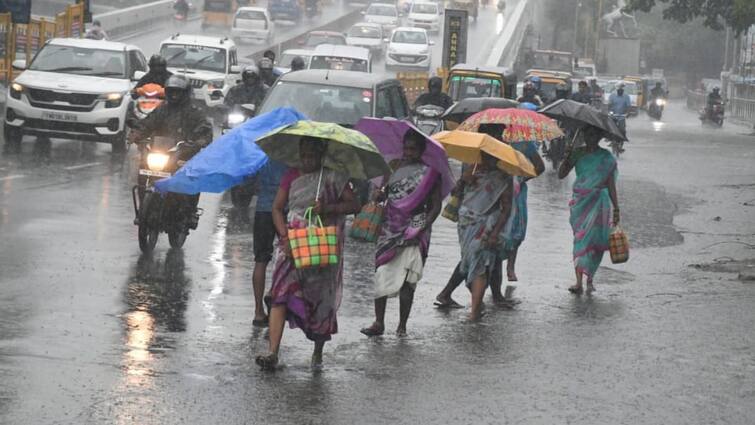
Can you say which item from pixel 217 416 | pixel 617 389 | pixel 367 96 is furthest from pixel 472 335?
pixel 367 96

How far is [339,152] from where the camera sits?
8.96 m

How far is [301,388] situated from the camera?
27.6 feet

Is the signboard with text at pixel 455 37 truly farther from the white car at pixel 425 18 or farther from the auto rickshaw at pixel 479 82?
the white car at pixel 425 18

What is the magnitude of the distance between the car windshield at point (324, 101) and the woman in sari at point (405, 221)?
767cm

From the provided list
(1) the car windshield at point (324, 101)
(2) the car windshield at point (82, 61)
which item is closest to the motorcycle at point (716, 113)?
(2) the car windshield at point (82, 61)

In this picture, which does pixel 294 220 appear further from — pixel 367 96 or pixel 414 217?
pixel 367 96

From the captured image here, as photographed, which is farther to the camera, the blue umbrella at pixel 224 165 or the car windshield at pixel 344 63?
the car windshield at pixel 344 63

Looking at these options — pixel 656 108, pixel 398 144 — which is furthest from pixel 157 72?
pixel 656 108

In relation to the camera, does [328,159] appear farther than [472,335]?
No

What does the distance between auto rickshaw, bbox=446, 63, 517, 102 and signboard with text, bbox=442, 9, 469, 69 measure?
1440 cm

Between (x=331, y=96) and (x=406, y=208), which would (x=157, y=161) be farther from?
(x=331, y=96)

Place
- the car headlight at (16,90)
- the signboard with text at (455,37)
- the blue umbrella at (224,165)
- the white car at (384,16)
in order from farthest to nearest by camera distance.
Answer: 1. the white car at (384,16)
2. the signboard with text at (455,37)
3. the car headlight at (16,90)
4. the blue umbrella at (224,165)

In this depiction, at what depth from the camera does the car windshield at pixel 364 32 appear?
69.3 m

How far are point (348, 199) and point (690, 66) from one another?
377ft
